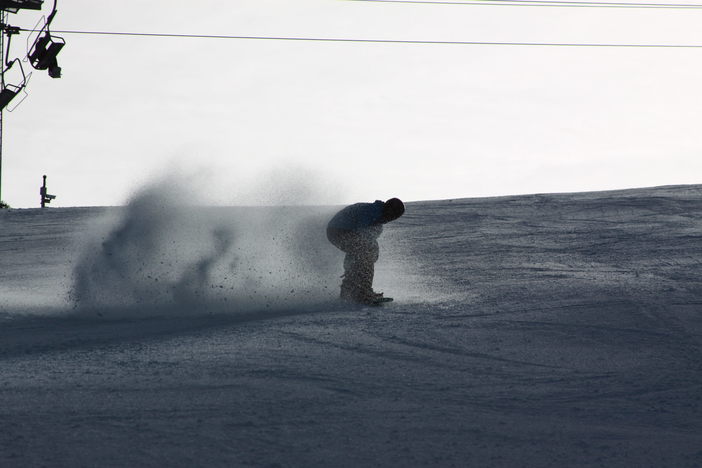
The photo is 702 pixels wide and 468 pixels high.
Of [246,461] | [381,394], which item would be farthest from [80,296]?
[246,461]

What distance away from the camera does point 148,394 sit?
6141 mm

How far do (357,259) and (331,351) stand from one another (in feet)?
9.86

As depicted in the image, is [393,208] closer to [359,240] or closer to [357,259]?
[359,240]

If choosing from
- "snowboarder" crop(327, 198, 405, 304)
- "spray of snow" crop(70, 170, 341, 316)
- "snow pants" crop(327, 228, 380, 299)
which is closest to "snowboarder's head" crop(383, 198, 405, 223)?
"snowboarder" crop(327, 198, 405, 304)

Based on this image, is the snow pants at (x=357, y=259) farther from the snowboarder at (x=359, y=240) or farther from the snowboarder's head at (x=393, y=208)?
the snowboarder's head at (x=393, y=208)

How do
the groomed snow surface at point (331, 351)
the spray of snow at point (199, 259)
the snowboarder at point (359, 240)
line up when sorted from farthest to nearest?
the spray of snow at point (199, 259) → the snowboarder at point (359, 240) → the groomed snow surface at point (331, 351)

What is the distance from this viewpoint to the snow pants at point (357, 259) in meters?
10.4

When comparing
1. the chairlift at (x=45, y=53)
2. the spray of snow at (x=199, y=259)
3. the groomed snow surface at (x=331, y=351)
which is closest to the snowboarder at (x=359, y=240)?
the groomed snow surface at (x=331, y=351)

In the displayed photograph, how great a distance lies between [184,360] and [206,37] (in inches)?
774

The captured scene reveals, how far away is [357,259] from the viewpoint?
10.4 m

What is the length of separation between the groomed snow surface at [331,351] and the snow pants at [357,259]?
264 mm

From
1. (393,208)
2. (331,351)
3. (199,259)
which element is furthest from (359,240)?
(331,351)

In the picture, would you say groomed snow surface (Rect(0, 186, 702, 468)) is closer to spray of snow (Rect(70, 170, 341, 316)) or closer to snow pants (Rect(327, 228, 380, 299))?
spray of snow (Rect(70, 170, 341, 316))

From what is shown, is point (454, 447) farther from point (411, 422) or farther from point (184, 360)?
point (184, 360)
